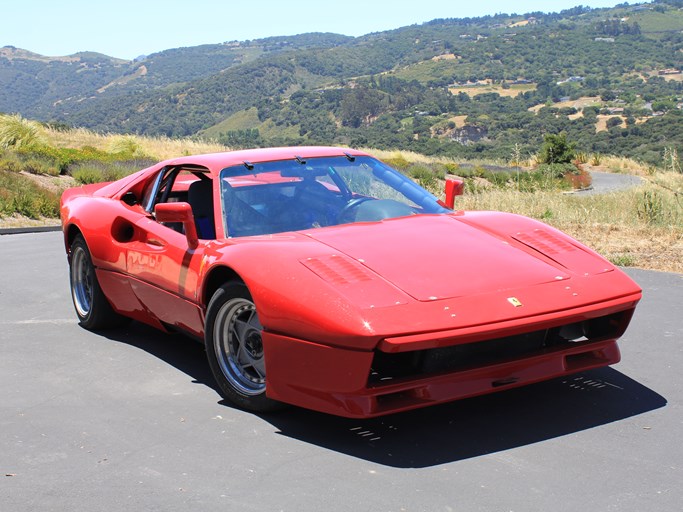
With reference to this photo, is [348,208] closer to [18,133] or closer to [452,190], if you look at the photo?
[452,190]

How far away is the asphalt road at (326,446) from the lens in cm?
352

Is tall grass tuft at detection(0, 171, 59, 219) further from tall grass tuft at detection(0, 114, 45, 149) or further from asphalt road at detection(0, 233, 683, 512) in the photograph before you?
asphalt road at detection(0, 233, 683, 512)

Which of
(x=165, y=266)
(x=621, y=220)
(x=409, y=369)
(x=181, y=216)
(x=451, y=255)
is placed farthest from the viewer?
(x=621, y=220)

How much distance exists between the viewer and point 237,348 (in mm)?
4727

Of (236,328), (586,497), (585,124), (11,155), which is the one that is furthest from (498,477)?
(585,124)

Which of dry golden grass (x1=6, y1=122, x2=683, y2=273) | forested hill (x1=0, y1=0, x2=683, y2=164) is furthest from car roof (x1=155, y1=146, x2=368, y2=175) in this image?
forested hill (x1=0, y1=0, x2=683, y2=164)

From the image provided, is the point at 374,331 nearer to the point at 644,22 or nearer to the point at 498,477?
the point at 498,477

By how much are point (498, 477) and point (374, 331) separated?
76 centimetres

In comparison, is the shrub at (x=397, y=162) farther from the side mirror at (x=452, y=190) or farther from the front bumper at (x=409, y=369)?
the front bumper at (x=409, y=369)

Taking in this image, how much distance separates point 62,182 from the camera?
21281mm

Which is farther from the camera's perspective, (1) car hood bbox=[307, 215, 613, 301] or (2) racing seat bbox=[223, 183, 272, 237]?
(2) racing seat bbox=[223, 183, 272, 237]

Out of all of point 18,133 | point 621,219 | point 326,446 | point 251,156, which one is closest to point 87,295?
point 251,156

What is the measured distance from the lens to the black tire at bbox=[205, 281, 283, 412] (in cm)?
454

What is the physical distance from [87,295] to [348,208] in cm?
243
